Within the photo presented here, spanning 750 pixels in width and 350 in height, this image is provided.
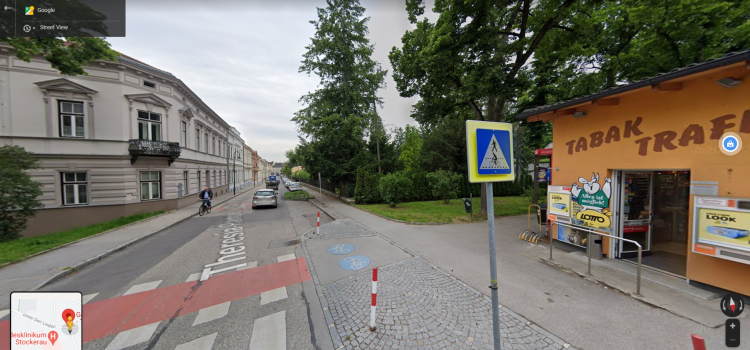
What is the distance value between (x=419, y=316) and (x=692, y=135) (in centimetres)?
617

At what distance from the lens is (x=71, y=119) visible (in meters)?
12.0

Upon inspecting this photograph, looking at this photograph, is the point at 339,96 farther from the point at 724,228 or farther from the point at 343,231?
the point at 724,228

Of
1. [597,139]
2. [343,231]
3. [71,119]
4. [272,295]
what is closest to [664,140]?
[597,139]

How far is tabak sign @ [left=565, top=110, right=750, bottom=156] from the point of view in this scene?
3.94 meters

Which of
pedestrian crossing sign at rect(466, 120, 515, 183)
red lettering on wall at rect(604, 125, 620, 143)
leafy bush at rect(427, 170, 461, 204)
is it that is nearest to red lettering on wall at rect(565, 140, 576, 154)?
red lettering on wall at rect(604, 125, 620, 143)

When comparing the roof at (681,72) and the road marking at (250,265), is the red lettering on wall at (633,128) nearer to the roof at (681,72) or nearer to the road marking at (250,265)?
the roof at (681,72)

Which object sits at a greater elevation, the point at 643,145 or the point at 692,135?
the point at 692,135

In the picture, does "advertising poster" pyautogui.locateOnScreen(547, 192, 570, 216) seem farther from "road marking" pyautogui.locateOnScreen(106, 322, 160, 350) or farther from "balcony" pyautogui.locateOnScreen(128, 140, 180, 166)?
"balcony" pyautogui.locateOnScreen(128, 140, 180, 166)

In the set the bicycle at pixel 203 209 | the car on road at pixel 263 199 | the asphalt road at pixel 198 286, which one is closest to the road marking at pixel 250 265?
the asphalt road at pixel 198 286

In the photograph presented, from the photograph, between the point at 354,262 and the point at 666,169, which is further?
the point at 354,262

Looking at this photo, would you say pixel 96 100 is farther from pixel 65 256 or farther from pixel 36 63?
pixel 65 256

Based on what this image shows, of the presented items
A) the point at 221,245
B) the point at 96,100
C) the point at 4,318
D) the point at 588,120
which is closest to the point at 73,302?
the point at 4,318

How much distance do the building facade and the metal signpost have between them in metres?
18.2

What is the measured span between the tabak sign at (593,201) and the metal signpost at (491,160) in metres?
5.19
